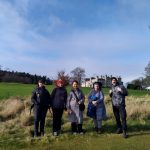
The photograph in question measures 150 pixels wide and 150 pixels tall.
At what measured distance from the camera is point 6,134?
13.5 metres

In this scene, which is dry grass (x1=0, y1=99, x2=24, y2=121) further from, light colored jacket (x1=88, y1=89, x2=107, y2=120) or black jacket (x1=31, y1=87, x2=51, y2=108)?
light colored jacket (x1=88, y1=89, x2=107, y2=120)

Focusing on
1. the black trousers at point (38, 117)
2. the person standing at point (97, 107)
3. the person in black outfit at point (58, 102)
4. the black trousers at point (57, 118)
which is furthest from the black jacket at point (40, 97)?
the person standing at point (97, 107)

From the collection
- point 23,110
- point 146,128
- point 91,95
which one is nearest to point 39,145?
point 91,95

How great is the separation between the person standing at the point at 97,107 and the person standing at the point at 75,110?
397 millimetres

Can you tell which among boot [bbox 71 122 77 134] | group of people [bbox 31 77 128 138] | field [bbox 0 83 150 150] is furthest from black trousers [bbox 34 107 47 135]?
boot [bbox 71 122 77 134]

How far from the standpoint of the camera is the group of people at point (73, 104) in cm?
1293

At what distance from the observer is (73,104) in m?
13.0

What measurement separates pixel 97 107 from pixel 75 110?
76cm

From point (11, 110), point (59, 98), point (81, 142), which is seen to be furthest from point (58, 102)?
point (11, 110)

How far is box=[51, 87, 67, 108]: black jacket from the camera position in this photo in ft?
43.0

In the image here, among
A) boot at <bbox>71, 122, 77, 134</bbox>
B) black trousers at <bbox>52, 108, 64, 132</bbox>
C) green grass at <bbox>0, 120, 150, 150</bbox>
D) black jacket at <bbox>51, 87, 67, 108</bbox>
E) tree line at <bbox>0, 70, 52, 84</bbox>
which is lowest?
green grass at <bbox>0, 120, 150, 150</bbox>

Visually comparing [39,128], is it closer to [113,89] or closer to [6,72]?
[113,89]

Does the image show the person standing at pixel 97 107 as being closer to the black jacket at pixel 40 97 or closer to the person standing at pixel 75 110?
the person standing at pixel 75 110

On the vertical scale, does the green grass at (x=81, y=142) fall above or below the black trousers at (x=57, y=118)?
below
